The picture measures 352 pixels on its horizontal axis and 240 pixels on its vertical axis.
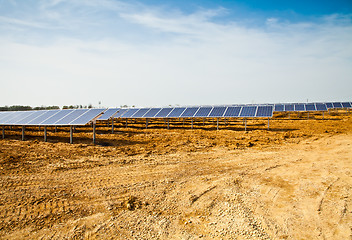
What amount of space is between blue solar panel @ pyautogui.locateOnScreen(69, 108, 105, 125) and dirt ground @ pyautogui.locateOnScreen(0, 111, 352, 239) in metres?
4.00

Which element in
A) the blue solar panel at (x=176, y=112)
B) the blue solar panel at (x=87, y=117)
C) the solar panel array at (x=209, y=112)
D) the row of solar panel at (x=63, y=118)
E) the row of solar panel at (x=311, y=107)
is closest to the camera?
the blue solar panel at (x=87, y=117)

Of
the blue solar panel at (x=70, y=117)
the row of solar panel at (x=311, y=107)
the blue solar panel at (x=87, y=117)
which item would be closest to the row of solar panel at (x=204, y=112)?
the blue solar panel at (x=70, y=117)

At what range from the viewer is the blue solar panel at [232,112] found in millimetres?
25206

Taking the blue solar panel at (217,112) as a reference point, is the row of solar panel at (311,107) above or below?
above

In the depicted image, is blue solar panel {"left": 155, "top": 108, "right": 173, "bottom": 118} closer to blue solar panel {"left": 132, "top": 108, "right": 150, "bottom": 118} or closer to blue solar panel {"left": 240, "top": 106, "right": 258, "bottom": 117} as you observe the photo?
blue solar panel {"left": 132, "top": 108, "right": 150, "bottom": 118}

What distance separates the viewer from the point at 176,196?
7441 millimetres

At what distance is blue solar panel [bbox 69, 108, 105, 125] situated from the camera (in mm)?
16816

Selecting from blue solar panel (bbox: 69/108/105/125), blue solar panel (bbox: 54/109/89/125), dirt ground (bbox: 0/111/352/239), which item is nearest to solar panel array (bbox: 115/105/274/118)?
blue solar panel (bbox: 54/109/89/125)

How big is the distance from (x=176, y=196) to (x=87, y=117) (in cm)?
1238

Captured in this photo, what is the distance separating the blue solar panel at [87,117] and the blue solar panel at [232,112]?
12.8 metres

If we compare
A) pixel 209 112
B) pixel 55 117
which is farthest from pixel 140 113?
pixel 55 117

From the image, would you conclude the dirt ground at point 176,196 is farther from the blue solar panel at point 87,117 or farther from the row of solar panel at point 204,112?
the row of solar panel at point 204,112

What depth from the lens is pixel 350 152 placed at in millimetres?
13055

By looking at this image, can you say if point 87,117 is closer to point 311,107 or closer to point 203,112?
point 203,112
